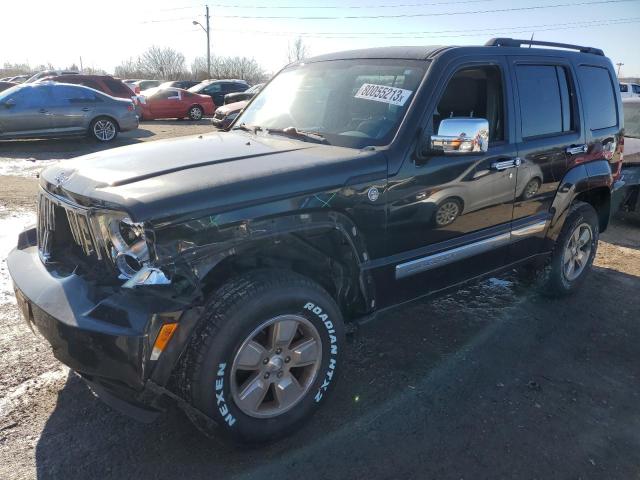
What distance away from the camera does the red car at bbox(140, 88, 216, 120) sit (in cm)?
1962

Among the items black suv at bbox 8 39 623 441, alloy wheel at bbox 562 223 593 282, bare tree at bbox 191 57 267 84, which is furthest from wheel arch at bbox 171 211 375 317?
bare tree at bbox 191 57 267 84

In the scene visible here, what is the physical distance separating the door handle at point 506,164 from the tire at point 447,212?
0.41 metres

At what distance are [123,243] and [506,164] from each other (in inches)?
101

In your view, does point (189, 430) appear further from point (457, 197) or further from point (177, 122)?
point (177, 122)

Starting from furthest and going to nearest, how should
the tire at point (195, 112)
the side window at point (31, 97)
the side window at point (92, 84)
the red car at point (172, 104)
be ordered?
1. the tire at point (195, 112)
2. the red car at point (172, 104)
3. the side window at point (92, 84)
4. the side window at point (31, 97)

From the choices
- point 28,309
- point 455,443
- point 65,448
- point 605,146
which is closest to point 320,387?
point 455,443

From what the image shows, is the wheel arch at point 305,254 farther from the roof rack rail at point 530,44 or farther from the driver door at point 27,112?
the driver door at point 27,112

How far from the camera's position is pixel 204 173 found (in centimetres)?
260

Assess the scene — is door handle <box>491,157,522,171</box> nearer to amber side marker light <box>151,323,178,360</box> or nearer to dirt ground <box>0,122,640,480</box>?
dirt ground <box>0,122,640,480</box>

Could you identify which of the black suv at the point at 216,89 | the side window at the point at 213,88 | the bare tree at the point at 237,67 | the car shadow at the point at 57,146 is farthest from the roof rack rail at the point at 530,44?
the bare tree at the point at 237,67

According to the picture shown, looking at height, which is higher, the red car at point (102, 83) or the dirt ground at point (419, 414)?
the red car at point (102, 83)

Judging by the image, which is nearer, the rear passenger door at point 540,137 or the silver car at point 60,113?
the rear passenger door at point 540,137

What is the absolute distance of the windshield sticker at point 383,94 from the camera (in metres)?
3.22

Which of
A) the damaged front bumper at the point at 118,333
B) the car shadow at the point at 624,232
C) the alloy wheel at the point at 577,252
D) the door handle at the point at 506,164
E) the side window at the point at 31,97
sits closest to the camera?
the damaged front bumper at the point at 118,333
